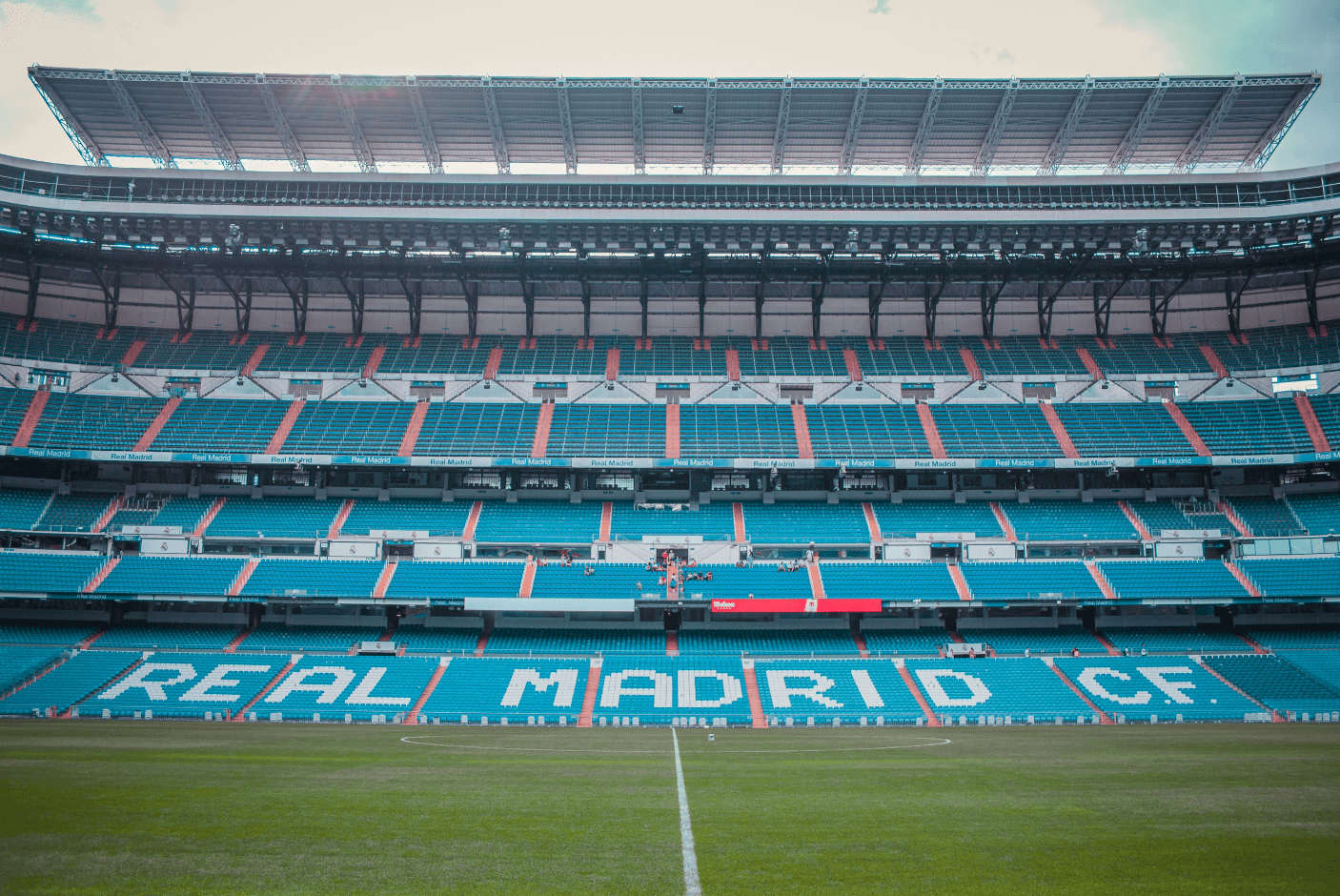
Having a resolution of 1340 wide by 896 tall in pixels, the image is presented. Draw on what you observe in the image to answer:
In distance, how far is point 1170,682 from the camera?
37562 millimetres

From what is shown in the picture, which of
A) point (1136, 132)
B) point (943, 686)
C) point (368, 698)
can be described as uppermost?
point (1136, 132)

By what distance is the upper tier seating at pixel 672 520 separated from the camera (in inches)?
1826

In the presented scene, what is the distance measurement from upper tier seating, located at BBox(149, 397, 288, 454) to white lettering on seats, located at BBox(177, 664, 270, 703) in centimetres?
1461

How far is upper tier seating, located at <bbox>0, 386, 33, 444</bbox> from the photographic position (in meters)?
45.0

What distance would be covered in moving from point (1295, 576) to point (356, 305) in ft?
206

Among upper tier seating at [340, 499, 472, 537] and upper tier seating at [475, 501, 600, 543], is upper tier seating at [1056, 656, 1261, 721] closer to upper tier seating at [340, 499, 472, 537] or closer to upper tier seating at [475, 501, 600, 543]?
upper tier seating at [475, 501, 600, 543]

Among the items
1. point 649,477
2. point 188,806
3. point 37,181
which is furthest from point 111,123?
point 188,806

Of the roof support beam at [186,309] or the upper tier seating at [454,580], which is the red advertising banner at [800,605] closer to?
the upper tier seating at [454,580]

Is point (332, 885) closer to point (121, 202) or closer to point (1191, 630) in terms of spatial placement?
point (1191, 630)

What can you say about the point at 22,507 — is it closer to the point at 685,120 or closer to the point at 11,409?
the point at 11,409

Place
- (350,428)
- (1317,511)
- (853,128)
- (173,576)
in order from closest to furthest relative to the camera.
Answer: (173,576) < (1317,511) < (350,428) < (853,128)

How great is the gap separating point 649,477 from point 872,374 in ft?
59.4

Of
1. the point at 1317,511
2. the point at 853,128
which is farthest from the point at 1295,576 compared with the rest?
the point at 853,128

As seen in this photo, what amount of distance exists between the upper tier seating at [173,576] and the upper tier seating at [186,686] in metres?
2.81
